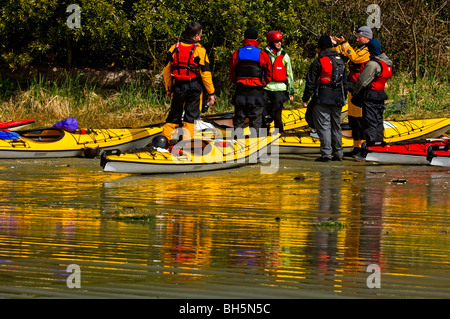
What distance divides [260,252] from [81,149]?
786 cm

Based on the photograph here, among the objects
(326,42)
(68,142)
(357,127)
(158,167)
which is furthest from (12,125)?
(357,127)

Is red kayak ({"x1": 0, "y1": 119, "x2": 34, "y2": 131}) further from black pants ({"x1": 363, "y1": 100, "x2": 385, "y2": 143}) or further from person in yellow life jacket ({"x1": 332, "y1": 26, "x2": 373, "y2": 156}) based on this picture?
black pants ({"x1": 363, "y1": 100, "x2": 385, "y2": 143})

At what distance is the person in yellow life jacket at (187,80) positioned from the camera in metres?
12.5

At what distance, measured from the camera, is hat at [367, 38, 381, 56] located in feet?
42.9

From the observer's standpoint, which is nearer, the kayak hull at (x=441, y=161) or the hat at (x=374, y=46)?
the kayak hull at (x=441, y=161)

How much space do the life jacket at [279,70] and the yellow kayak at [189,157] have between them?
1668 mm

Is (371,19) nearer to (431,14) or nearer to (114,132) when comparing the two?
(431,14)

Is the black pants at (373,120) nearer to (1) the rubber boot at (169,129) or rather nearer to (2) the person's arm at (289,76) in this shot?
(2) the person's arm at (289,76)

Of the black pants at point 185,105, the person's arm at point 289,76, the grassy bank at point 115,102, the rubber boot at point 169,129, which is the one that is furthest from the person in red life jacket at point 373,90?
the grassy bank at point 115,102

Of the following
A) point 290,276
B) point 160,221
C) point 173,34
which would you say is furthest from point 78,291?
point 173,34

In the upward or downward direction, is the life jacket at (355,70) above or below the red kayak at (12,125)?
above

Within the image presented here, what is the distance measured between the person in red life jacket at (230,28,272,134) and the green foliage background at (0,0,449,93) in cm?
442

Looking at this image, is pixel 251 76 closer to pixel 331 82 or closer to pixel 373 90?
pixel 331 82

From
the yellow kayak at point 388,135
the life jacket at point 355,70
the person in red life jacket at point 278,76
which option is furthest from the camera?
the yellow kayak at point 388,135
